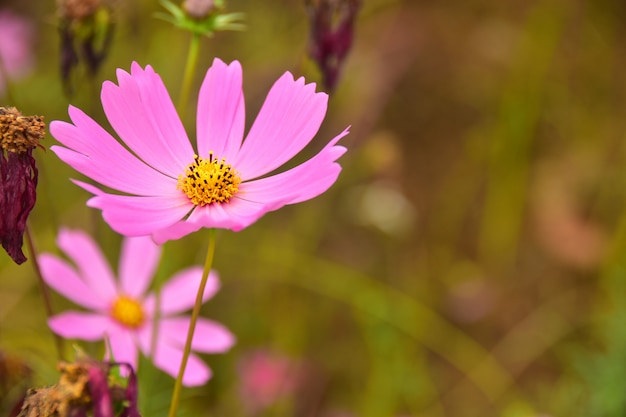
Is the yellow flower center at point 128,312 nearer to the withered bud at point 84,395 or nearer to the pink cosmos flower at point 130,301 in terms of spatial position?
the pink cosmos flower at point 130,301

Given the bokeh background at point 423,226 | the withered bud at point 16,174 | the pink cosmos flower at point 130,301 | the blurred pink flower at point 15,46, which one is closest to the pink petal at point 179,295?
the pink cosmos flower at point 130,301

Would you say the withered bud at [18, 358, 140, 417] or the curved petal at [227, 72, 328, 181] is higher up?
the curved petal at [227, 72, 328, 181]

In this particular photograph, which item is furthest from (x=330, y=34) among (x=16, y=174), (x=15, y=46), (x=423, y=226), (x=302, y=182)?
(x=15, y=46)

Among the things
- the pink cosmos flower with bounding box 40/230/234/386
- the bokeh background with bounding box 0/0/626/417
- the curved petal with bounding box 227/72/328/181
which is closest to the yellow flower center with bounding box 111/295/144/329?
the pink cosmos flower with bounding box 40/230/234/386

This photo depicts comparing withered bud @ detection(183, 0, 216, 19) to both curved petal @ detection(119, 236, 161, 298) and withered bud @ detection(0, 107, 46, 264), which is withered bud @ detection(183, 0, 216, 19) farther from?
curved petal @ detection(119, 236, 161, 298)

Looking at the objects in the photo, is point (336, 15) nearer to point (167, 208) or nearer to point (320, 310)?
point (167, 208)

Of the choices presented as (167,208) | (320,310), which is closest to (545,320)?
(320,310)
